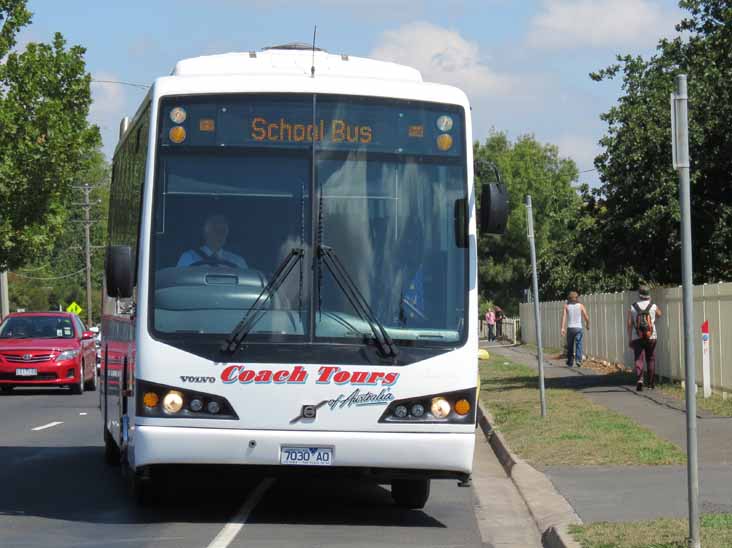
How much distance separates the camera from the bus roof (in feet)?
38.2

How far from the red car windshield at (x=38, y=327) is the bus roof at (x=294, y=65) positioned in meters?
19.7

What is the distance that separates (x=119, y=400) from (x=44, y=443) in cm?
564

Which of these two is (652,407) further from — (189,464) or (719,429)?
(189,464)

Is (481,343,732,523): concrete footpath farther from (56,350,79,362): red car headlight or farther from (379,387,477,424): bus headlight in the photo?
(56,350,79,362): red car headlight

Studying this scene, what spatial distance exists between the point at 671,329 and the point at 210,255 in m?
17.6

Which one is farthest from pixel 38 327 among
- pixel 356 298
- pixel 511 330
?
Result: pixel 511 330

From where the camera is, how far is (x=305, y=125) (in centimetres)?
1100

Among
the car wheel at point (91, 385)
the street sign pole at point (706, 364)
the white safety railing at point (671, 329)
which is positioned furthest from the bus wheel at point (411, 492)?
the car wheel at point (91, 385)

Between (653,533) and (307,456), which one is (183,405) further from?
(653,533)

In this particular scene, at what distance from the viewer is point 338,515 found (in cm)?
1160

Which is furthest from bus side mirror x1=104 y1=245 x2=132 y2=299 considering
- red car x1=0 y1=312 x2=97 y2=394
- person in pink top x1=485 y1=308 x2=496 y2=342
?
person in pink top x1=485 y1=308 x2=496 y2=342

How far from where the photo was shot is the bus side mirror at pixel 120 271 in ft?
34.7

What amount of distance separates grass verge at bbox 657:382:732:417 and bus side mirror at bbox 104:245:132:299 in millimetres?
10456

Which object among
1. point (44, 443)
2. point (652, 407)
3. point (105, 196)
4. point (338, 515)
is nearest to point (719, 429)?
point (652, 407)
